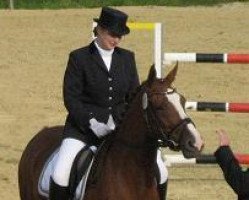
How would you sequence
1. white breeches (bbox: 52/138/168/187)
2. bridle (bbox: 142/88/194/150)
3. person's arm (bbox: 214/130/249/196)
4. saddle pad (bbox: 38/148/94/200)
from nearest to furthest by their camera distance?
1. person's arm (bbox: 214/130/249/196)
2. bridle (bbox: 142/88/194/150)
3. white breeches (bbox: 52/138/168/187)
4. saddle pad (bbox: 38/148/94/200)

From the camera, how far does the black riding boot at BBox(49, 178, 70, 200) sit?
6641 mm

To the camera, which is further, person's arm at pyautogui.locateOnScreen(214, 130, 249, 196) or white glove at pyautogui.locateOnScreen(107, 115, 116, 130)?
white glove at pyautogui.locateOnScreen(107, 115, 116, 130)

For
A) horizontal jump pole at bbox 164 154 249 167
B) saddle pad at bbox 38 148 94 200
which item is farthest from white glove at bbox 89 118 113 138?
horizontal jump pole at bbox 164 154 249 167

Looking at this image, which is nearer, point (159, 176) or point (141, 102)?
point (141, 102)

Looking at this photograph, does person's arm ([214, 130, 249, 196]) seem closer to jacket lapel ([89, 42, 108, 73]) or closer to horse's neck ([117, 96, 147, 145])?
horse's neck ([117, 96, 147, 145])

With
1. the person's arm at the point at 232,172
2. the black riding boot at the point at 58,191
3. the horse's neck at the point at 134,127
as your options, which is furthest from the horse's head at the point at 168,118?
the black riding boot at the point at 58,191

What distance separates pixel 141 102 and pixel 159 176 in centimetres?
80

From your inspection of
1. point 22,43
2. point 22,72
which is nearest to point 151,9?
point 22,43

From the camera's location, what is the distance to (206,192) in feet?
33.2

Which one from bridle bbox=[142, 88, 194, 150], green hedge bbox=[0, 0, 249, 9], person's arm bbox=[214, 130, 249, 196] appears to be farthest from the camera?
green hedge bbox=[0, 0, 249, 9]

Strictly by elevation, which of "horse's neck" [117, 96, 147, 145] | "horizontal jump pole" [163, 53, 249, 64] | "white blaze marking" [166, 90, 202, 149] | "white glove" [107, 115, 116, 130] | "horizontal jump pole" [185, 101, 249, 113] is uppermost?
"white blaze marking" [166, 90, 202, 149]

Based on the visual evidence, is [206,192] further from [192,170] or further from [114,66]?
[114,66]

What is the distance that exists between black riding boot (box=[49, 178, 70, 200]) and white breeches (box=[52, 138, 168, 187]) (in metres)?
0.04

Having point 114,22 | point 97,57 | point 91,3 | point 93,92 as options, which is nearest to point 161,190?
point 93,92
